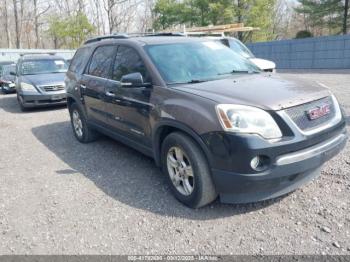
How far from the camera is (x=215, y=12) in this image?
1148 inches

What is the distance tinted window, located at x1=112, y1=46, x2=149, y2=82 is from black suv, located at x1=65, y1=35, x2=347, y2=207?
0.01 metres

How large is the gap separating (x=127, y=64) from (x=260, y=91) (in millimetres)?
1914

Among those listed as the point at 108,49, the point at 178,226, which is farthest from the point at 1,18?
the point at 178,226

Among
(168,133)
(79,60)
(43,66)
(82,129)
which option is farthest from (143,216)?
(43,66)

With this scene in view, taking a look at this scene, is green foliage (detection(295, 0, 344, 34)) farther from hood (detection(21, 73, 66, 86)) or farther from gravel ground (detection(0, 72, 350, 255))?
gravel ground (detection(0, 72, 350, 255))

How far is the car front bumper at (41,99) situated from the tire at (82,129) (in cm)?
373

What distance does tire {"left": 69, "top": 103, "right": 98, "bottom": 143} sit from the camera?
585cm

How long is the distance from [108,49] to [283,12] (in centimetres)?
4654

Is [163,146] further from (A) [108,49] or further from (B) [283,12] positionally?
(B) [283,12]

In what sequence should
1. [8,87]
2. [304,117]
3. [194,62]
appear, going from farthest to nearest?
[8,87] → [194,62] → [304,117]

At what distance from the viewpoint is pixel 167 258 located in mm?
2697

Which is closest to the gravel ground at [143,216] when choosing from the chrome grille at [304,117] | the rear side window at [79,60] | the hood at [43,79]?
the chrome grille at [304,117]

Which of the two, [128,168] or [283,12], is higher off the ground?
[283,12]

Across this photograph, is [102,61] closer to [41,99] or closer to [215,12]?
[41,99]
